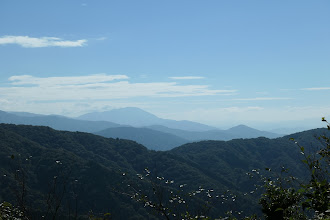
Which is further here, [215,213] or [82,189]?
[82,189]

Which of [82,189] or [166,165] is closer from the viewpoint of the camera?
[82,189]

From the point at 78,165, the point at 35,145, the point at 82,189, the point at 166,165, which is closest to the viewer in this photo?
the point at 82,189

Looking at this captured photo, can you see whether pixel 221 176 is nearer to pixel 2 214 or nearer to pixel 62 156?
pixel 62 156

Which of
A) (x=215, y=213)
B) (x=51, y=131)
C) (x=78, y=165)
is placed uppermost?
(x=51, y=131)

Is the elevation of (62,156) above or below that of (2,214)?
below

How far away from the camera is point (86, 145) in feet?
Answer: 645

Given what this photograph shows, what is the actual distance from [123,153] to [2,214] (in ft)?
640

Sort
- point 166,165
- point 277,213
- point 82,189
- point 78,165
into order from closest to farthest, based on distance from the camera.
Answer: point 277,213, point 82,189, point 78,165, point 166,165

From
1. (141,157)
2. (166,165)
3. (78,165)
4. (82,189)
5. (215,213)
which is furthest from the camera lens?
(141,157)

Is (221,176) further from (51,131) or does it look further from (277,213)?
(277,213)

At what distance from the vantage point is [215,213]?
11300 cm

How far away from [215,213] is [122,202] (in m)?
34.8

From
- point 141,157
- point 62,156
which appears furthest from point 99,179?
point 141,157

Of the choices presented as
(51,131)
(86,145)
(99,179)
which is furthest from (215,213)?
(51,131)
